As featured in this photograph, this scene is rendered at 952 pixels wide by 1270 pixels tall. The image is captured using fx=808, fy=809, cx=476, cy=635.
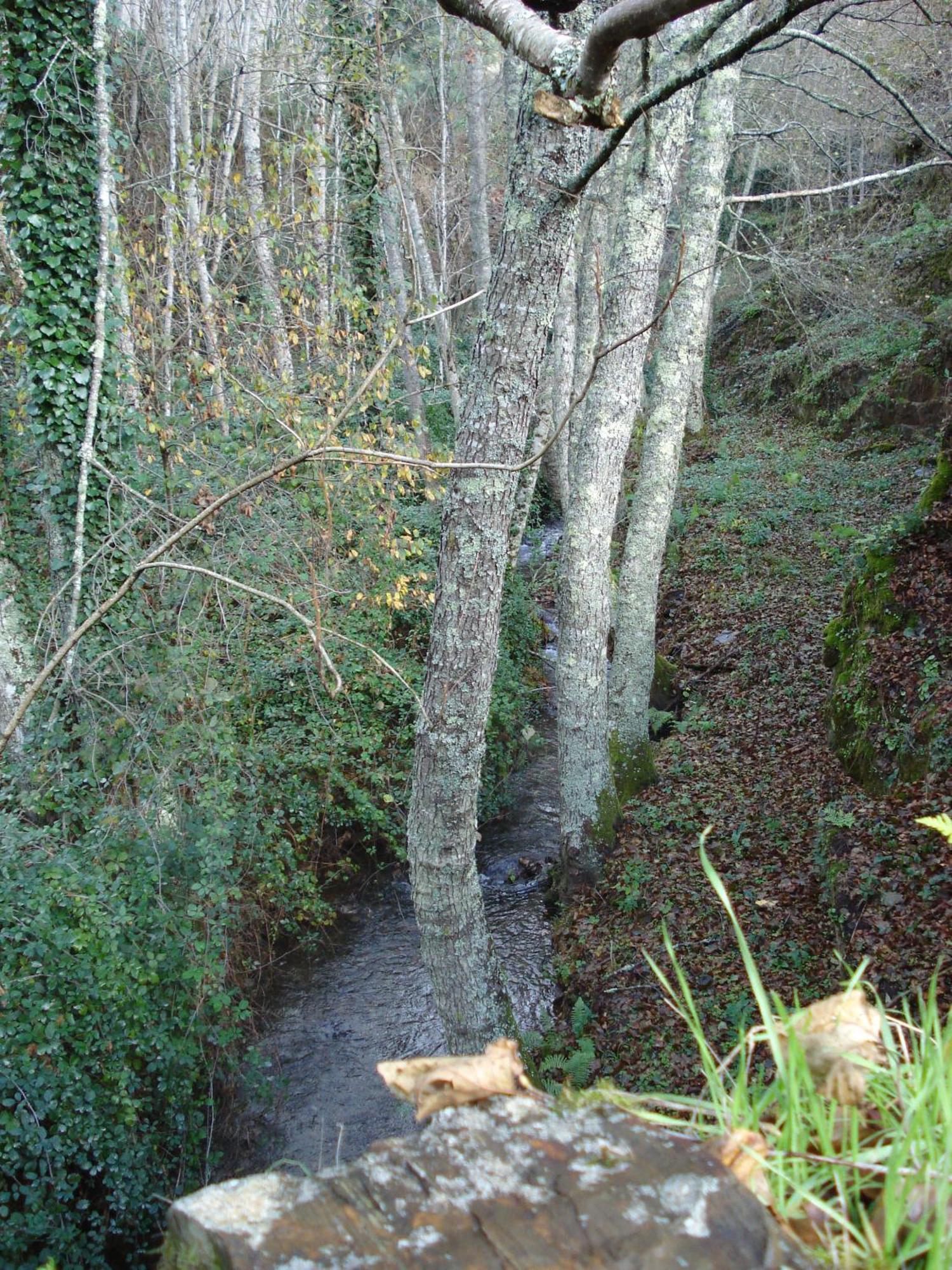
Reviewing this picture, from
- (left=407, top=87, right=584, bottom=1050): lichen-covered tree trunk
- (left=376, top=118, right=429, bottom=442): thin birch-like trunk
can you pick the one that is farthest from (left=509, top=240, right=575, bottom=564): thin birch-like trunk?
(left=407, top=87, right=584, bottom=1050): lichen-covered tree trunk

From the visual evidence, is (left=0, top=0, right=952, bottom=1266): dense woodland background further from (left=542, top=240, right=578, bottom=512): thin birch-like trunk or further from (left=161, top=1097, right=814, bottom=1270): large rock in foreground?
(left=161, top=1097, right=814, bottom=1270): large rock in foreground

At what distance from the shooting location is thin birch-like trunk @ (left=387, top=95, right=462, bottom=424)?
35.6 feet

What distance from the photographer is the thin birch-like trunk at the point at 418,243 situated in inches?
428

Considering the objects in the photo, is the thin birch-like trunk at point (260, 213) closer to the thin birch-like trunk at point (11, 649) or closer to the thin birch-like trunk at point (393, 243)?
the thin birch-like trunk at point (393, 243)

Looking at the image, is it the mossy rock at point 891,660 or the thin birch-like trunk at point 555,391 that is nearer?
the mossy rock at point 891,660

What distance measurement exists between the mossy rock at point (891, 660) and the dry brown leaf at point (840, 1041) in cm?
439

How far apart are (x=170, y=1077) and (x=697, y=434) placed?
1695 cm

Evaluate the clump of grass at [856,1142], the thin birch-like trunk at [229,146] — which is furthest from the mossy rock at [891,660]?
the thin birch-like trunk at [229,146]

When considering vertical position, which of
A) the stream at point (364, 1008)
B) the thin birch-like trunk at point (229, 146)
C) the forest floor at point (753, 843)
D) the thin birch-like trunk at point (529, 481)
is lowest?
the stream at point (364, 1008)

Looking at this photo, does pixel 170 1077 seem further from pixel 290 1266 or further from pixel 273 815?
pixel 290 1266

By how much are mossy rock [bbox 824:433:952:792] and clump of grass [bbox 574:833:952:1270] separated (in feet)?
14.6

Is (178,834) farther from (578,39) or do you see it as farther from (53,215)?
(578,39)

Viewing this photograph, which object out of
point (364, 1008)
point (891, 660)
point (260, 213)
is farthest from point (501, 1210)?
point (260, 213)

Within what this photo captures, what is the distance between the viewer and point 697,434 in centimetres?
1866
